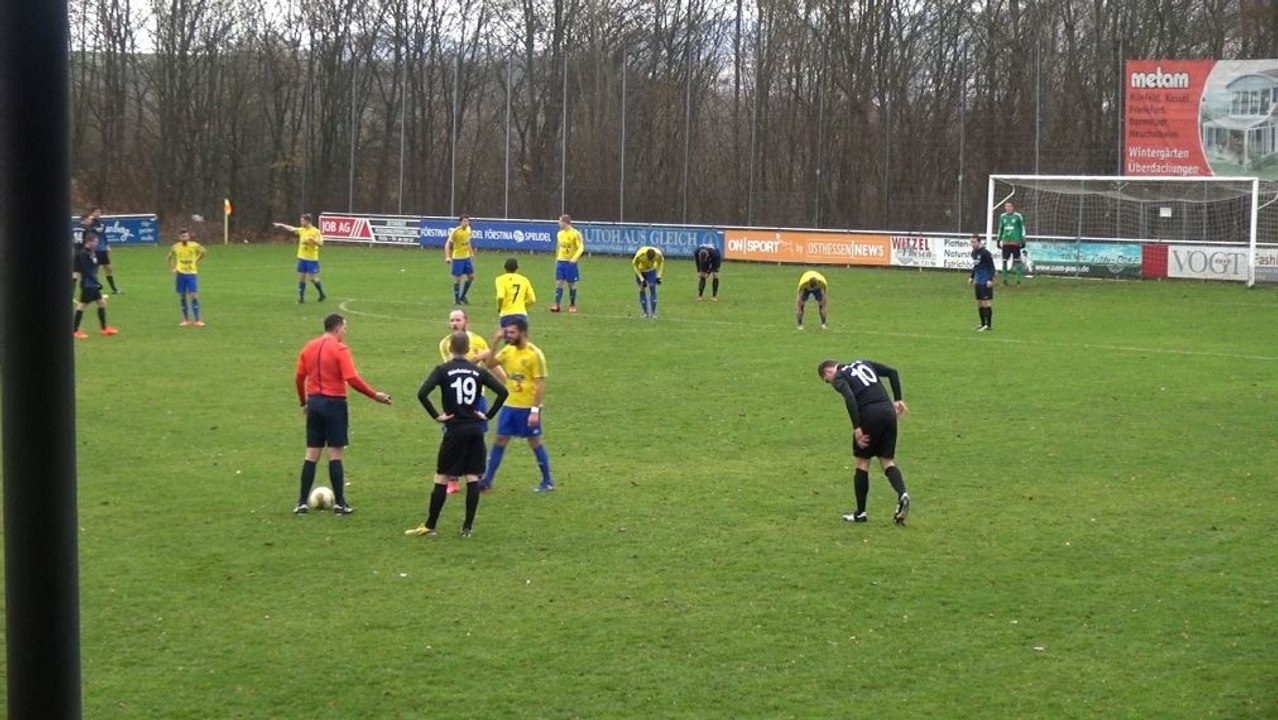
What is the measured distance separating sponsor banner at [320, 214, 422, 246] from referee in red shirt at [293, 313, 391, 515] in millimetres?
44815

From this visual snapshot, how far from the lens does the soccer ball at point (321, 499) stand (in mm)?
14117

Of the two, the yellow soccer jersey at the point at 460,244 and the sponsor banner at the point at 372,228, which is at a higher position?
the sponsor banner at the point at 372,228

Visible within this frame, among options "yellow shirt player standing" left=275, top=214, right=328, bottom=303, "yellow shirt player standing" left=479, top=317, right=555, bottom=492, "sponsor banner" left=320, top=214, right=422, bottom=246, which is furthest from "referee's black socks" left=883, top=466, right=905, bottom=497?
"sponsor banner" left=320, top=214, right=422, bottom=246

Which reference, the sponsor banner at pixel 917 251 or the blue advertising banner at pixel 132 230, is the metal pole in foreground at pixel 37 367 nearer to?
the sponsor banner at pixel 917 251

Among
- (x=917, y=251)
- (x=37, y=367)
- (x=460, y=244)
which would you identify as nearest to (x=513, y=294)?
(x=460, y=244)

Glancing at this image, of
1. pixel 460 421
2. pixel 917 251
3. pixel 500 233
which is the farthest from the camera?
pixel 500 233

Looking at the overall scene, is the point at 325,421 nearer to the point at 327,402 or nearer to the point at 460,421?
the point at 327,402

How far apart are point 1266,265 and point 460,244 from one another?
2210cm

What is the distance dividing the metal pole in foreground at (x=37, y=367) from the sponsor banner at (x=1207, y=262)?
4140 cm

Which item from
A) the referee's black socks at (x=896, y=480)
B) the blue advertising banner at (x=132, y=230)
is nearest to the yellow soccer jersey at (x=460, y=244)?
the referee's black socks at (x=896, y=480)

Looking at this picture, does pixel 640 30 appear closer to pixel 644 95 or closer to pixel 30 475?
pixel 644 95

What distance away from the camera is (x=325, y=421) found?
14008 mm

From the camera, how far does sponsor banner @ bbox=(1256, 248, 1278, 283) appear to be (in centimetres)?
4000

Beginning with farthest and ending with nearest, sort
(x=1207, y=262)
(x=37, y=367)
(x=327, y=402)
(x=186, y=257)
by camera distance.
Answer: (x=1207, y=262) → (x=186, y=257) → (x=327, y=402) → (x=37, y=367)
